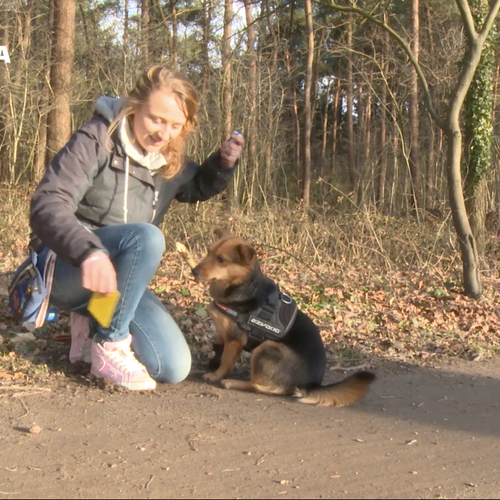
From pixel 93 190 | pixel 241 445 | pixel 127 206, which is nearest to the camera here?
pixel 241 445

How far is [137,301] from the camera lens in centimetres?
342

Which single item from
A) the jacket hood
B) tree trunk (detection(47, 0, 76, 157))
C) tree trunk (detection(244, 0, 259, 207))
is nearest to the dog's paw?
the jacket hood

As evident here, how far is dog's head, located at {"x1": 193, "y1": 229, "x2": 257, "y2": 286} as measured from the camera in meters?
3.95

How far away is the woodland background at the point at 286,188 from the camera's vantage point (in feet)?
18.8

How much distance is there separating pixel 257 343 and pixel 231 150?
1315mm

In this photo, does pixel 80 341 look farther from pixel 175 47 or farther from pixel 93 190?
pixel 175 47

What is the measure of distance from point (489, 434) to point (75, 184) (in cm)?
266

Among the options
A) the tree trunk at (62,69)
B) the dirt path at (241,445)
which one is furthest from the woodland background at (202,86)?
the dirt path at (241,445)

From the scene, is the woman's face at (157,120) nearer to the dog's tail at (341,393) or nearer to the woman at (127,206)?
the woman at (127,206)

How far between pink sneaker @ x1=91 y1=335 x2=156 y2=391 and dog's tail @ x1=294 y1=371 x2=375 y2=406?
0.98 m

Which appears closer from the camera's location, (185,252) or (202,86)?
(185,252)

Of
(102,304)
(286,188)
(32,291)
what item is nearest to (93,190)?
(32,291)

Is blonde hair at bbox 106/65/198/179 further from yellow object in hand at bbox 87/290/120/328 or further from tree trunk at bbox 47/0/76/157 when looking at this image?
tree trunk at bbox 47/0/76/157

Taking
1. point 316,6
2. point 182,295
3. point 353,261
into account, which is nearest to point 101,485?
point 182,295
